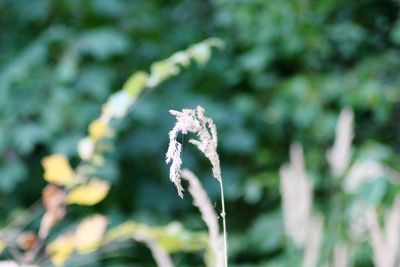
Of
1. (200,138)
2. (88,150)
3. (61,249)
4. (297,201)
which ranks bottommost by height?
(200,138)

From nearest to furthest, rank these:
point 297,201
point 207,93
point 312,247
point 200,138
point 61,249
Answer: point 200,138 < point 61,249 < point 312,247 < point 297,201 < point 207,93

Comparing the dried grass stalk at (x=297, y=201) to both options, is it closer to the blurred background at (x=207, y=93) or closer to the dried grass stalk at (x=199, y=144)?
the blurred background at (x=207, y=93)

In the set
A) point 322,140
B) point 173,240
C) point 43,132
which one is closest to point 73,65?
point 43,132

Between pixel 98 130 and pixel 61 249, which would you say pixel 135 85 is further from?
pixel 61 249

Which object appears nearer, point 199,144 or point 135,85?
point 199,144

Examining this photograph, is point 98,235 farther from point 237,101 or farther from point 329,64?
point 329,64

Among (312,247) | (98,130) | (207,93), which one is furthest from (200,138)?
(207,93)

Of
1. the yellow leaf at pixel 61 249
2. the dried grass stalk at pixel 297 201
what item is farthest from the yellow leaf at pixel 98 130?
the dried grass stalk at pixel 297 201
